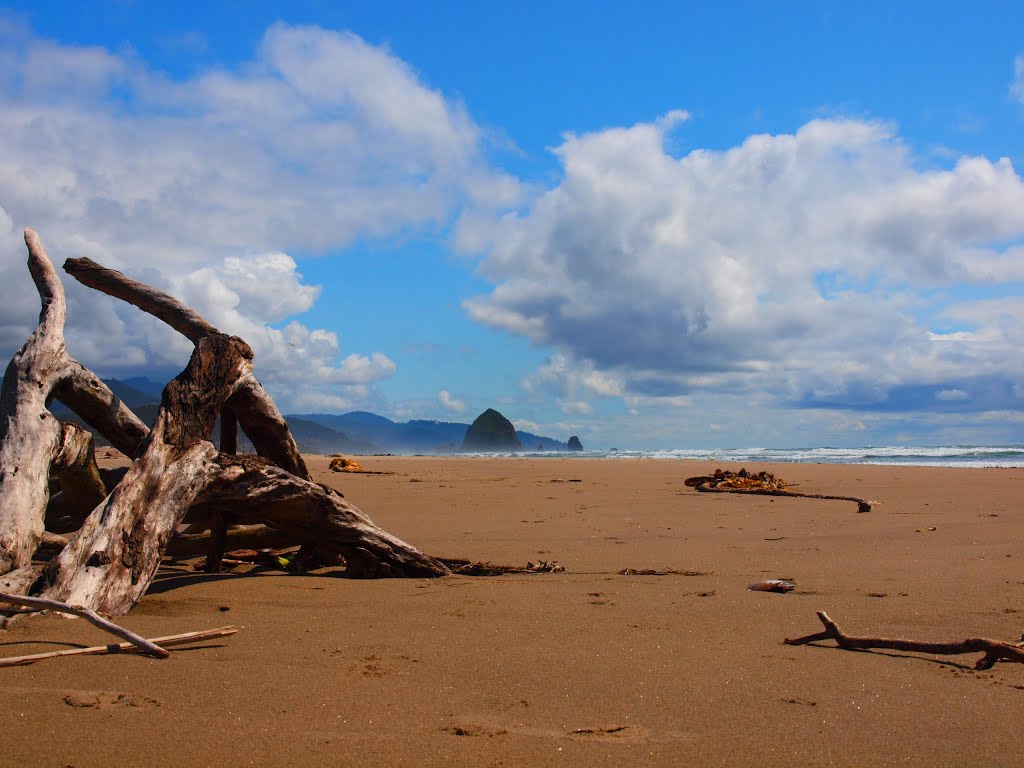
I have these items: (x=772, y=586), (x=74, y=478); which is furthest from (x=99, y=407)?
(x=772, y=586)

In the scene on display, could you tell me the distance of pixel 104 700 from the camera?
249cm

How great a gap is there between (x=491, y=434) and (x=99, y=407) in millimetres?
Answer: 106710

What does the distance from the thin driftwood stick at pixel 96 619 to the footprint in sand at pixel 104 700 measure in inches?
12.8

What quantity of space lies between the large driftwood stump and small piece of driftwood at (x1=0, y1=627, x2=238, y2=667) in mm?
577

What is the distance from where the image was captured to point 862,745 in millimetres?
2307

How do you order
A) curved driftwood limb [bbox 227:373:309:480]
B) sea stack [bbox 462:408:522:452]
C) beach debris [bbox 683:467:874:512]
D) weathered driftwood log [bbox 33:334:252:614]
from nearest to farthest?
weathered driftwood log [bbox 33:334:252:614] < curved driftwood limb [bbox 227:373:309:480] < beach debris [bbox 683:467:874:512] < sea stack [bbox 462:408:522:452]

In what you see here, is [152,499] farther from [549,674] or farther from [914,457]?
[914,457]

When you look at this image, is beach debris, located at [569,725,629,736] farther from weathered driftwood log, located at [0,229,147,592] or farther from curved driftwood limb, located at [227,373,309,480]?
curved driftwood limb, located at [227,373,309,480]

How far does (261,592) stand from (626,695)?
8.06ft

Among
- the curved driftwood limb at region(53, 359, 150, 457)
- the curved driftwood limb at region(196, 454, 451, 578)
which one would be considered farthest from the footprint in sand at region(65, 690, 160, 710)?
the curved driftwood limb at region(53, 359, 150, 457)

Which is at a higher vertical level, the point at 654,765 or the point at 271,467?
the point at 271,467

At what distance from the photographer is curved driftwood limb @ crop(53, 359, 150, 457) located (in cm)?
525

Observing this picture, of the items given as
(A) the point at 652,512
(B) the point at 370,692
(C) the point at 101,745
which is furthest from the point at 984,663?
(A) the point at 652,512

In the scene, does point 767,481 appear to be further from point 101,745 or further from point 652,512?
point 101,745
